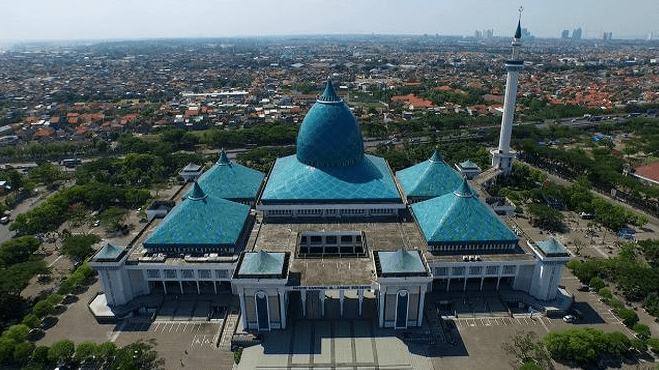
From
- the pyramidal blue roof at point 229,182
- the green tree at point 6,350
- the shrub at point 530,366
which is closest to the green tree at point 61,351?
the green tree at point 6,350

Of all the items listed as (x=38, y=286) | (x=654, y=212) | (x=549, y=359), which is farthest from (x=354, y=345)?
(x=654, y=212)

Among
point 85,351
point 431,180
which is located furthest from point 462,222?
point 85,351

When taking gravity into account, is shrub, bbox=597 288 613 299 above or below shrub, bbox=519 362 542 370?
below

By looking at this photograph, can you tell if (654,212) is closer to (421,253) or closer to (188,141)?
(421,253)

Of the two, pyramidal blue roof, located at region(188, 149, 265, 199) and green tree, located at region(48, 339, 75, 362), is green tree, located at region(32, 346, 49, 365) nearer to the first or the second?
green tree, located at region(48, 339, 75, 362)

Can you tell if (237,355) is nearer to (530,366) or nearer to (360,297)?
(360,297)

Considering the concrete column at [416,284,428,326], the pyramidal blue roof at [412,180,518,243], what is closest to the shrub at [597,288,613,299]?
the pyramidal blue roof at [412,180,518,243]

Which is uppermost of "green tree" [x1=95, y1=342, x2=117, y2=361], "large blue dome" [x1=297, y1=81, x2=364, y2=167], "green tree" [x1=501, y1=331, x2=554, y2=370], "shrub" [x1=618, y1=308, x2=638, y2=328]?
"large blue dome" [x1=297, y1=81, x2=364, y2=167]
